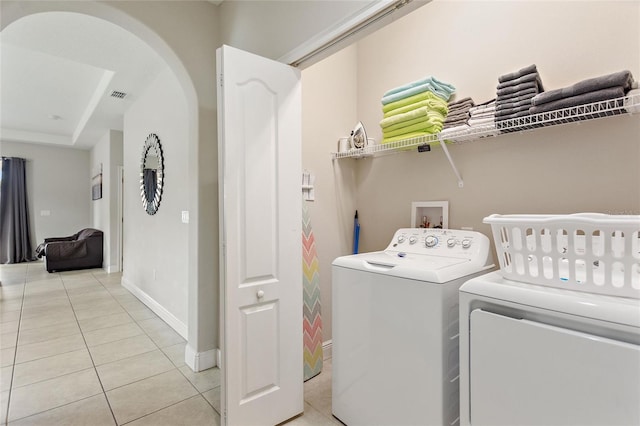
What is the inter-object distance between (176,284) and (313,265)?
5.47ft

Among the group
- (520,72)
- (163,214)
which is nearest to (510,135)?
(520,72)

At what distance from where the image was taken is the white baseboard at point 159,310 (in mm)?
3099

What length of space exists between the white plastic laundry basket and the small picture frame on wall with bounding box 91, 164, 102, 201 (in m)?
7.64

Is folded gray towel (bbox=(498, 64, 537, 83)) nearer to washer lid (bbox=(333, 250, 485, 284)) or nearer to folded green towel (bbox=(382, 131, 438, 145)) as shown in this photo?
folded green towel (bbox=(382, 131, 438, 145))

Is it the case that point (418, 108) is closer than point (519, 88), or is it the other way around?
point (519, 88)

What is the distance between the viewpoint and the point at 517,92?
159cm

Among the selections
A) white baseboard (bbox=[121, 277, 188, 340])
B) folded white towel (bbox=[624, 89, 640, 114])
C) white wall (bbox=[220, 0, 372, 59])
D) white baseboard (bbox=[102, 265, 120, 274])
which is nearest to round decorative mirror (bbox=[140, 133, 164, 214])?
white baseboard (bbox=[121, 277, 188, 340])

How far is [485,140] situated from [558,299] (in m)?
1.15

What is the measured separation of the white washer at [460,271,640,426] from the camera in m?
0.91

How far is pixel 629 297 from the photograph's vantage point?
98 centimetres

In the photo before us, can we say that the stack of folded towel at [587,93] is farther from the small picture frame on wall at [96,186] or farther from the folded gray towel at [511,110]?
the small picture frame on wall at [96,186]

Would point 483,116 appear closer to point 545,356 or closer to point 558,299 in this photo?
point 558,299

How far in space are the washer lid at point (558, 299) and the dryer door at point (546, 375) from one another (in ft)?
0.21

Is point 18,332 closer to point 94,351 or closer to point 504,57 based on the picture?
point 94,351
